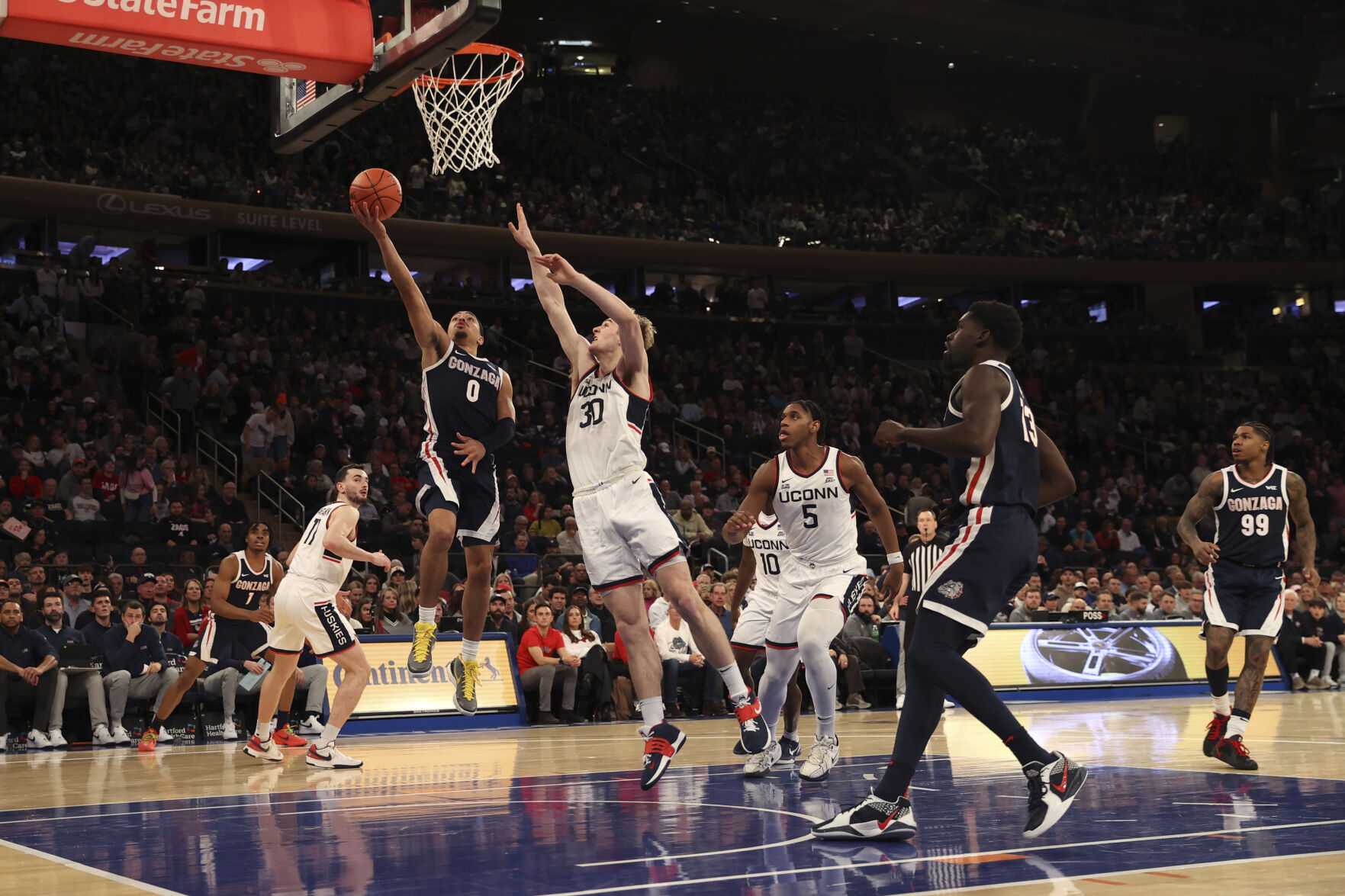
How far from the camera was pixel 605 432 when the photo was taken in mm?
7207

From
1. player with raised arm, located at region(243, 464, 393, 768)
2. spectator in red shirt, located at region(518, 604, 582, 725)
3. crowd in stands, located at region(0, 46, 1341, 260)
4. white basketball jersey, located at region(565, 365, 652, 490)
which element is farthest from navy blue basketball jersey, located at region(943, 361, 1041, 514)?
crowd in stands, located at region(0, 46, 1341, 260)

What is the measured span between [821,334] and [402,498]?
13672 mm

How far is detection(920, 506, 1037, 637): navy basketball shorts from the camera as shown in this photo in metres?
5.55

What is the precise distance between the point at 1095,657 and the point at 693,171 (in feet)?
58.8

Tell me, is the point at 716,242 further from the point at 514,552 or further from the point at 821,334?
the point at 514,552

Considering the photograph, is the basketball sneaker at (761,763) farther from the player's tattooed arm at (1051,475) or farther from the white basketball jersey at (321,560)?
the white basketball jersey at (321,560)

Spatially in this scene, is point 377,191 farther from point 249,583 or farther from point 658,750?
point 249,583

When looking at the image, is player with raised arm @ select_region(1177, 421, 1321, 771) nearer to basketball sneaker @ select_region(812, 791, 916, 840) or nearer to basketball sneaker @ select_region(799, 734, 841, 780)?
basketball sneaker @ select_region(799, 734, 841, 780)

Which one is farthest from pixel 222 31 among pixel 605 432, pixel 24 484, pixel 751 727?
pixel 24 484

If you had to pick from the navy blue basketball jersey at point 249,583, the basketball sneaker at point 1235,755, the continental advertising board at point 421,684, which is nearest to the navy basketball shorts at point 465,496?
the navy blue basketball jersey at point 249,583

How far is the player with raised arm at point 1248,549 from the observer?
28.7 ft

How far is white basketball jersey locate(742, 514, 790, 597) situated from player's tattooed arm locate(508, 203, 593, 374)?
191 cm

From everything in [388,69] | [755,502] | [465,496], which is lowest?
[755,502]

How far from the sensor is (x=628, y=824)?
607 centimetres
